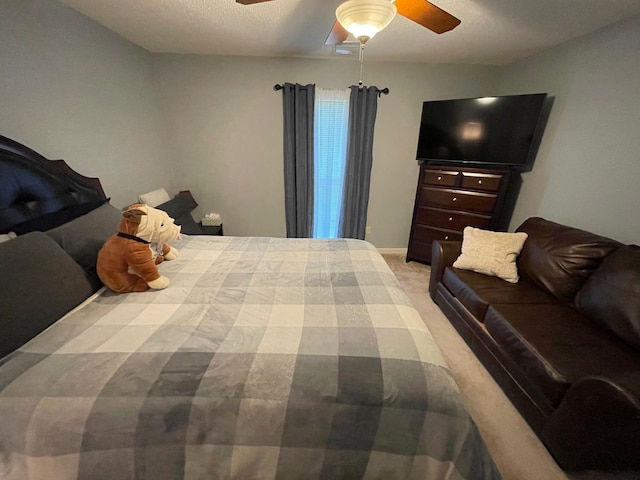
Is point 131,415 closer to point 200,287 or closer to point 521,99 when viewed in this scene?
point 200,287

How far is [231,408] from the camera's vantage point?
2.66ft

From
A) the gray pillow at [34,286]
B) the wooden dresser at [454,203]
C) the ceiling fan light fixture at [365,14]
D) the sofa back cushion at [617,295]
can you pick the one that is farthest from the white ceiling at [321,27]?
the gray pillow at [34,286]

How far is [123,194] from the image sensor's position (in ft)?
7.67

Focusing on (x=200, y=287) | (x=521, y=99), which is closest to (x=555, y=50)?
(x=521, y=99)

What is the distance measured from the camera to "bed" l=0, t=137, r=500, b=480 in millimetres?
790

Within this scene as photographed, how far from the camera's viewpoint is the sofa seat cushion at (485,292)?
1.79 m

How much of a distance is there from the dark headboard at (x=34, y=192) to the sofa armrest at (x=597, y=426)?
280 centimetres

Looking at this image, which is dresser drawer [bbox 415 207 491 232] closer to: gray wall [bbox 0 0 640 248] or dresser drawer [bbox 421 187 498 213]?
dresser drawer [bbox 421 187 498 213]

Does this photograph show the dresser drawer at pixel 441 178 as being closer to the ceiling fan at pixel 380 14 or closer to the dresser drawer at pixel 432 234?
the dresser drawer at pixel 432 234

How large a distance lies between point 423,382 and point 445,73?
331 cm

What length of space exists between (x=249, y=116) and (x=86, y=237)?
85.0 inches

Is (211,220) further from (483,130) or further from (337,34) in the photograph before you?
(483,130)

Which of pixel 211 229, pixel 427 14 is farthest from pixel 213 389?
pixel 211 229

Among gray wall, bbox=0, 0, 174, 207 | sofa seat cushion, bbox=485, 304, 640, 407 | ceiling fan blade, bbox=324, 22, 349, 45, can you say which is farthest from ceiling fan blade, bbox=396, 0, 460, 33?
gray wall, bbox=0, 0, 174, 207
